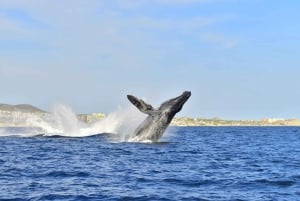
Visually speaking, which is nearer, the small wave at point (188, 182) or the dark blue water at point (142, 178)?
the dark blue water at point (142, 178)

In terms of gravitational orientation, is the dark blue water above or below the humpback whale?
below

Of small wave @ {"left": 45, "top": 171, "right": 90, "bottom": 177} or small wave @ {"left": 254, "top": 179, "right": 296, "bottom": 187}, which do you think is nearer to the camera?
small wave @ {"left": 254, "top": 179, "right": 296, "bottom": 187}

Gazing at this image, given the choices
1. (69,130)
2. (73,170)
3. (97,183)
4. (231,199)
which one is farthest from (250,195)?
(69,130)

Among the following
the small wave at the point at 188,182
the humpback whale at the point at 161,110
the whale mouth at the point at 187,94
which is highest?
the whale mouth at the point at 187,94

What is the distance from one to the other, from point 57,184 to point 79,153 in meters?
12.3

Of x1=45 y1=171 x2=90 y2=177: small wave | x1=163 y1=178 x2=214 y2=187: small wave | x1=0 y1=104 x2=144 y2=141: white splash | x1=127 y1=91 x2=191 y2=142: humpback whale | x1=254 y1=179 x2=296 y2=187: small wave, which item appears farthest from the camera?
x1=0 y1=104 x2=144 y2=141: white splash

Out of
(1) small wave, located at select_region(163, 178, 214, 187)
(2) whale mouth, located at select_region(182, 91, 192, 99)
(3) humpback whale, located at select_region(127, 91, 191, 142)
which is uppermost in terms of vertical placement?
(2) whale mouth, located at select_region(182, 91, 192, 99)

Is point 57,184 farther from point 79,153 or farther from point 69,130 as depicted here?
point 69,130

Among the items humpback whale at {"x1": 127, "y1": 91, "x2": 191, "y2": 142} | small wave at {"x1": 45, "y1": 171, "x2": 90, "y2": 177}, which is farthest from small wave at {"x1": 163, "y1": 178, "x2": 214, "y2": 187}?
humpback whale at {"x1": 127, "y1": 91, "x2": 191, "y2": 142}

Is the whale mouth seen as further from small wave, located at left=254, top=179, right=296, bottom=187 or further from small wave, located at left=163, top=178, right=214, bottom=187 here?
small wave, located at left=163, top=178, right=214, bottom=187

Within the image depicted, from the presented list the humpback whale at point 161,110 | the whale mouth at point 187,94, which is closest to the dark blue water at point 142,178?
the humpback whale at point 161,110

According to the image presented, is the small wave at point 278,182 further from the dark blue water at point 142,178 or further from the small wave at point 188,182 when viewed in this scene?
the small wave at point 188,182

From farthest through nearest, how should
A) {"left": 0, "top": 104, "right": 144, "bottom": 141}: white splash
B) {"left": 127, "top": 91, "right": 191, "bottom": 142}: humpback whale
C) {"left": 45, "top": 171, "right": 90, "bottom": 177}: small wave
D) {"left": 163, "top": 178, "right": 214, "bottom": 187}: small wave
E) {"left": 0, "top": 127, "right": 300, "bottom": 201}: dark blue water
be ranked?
{"left": 0, "top": 104, "right": 144, "bottom": 141}: white splash
{"left": 127, "top": 91, "right": 191, "bottom": 142}: humpback whale
{"left": 45, "top": 171, "right": 90, "bottom": 177}: small wave
{"left": 163, "top": 178, "right": 214, "bottom": 187}: small wave
{"left": 0, "top": 127, "right": 300, "bottom": 201}: dark blue water

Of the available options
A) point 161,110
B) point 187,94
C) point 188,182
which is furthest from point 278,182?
point 161,110
